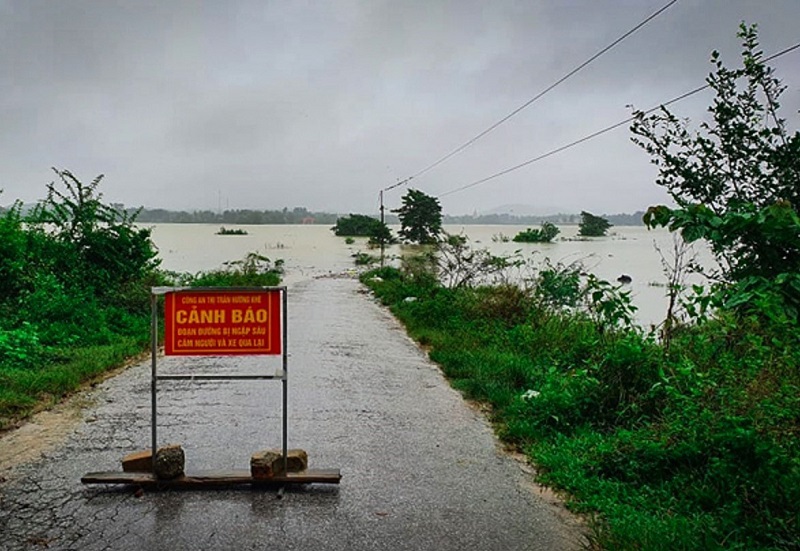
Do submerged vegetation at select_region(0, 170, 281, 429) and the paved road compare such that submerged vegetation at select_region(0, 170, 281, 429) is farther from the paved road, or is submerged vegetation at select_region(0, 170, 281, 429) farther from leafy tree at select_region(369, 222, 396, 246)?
leafy tree at select_region(369, 222, 396, 246)

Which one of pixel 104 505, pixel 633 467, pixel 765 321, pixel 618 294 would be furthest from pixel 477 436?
pixel 104 505

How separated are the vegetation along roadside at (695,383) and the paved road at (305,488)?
44 centimetres

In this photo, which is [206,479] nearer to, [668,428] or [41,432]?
[41,432]

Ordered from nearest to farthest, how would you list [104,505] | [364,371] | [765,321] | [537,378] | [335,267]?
[104,505] < [765,321] < [537,378] < [364,371] < [335,267]

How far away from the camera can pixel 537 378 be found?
667 cm

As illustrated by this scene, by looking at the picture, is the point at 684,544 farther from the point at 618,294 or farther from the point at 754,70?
the point at 754,70

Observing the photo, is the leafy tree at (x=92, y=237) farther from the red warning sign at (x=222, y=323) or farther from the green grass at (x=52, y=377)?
the red warning sign at (x=222, y=323)

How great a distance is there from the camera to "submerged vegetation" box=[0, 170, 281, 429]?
21.5 feet

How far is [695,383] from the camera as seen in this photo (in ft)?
15.2

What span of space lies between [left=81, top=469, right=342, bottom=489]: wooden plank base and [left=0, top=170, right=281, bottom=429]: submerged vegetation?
1.86 m

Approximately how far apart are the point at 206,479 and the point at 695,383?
3.64m

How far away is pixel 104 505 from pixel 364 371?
4.44 metres

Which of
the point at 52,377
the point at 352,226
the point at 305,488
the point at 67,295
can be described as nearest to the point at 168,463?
the point at 305,488

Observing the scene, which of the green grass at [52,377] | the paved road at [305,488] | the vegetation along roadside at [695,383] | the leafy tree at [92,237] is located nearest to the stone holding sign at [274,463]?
the paved road at [305,488]
